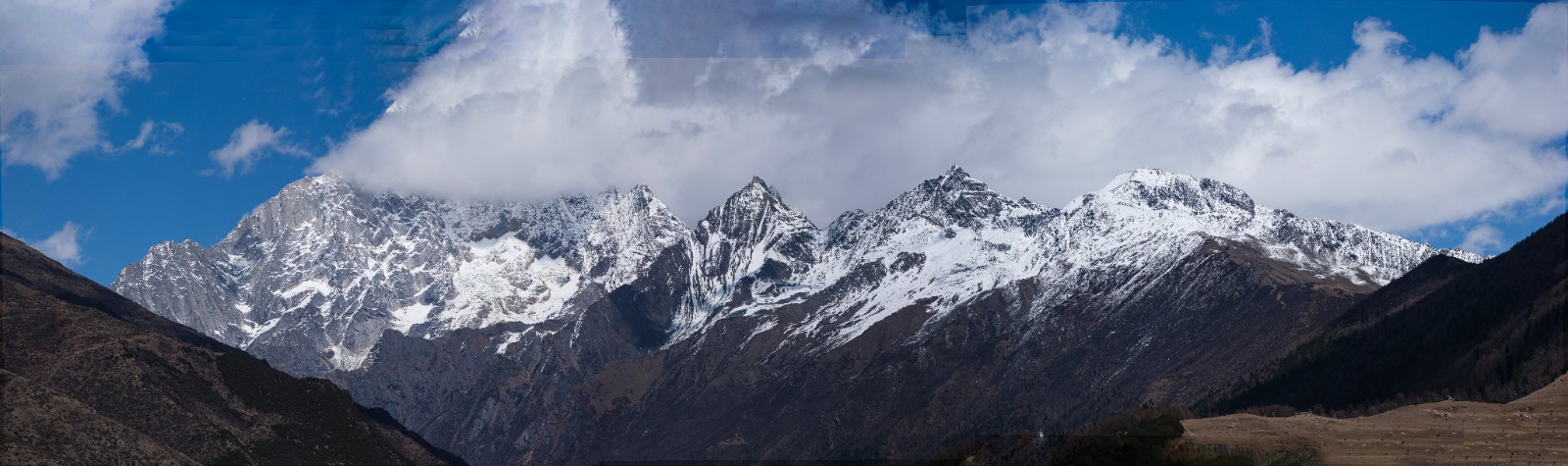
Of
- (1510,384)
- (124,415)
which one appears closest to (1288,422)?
(1510,384)

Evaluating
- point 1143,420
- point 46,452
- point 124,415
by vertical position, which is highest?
point 124,415

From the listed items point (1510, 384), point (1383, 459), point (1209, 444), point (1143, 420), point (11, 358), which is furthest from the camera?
point (11, 358)

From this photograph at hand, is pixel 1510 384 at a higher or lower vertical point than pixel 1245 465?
higher

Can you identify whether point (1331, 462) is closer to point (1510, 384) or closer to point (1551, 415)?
point (1551, 415)

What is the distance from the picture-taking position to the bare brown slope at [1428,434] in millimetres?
85625

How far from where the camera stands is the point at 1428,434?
302 feet

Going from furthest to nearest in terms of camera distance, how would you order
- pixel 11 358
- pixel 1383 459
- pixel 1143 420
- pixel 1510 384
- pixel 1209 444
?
1. pixel 11 358
2. pixel 1510 384
3. pixel 1143 420
4. pixel 1209 444
5. pixel 1383 459

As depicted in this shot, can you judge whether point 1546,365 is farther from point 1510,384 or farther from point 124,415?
point 124,415

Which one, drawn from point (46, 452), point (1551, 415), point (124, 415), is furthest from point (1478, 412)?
point (124, 415)

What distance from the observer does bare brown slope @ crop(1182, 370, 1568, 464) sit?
85.6m

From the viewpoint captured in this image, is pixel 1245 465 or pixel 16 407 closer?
pixel 1245 465

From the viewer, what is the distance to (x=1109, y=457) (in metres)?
99.8

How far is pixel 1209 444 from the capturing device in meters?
94.2

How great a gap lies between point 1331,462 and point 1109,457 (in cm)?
1599
